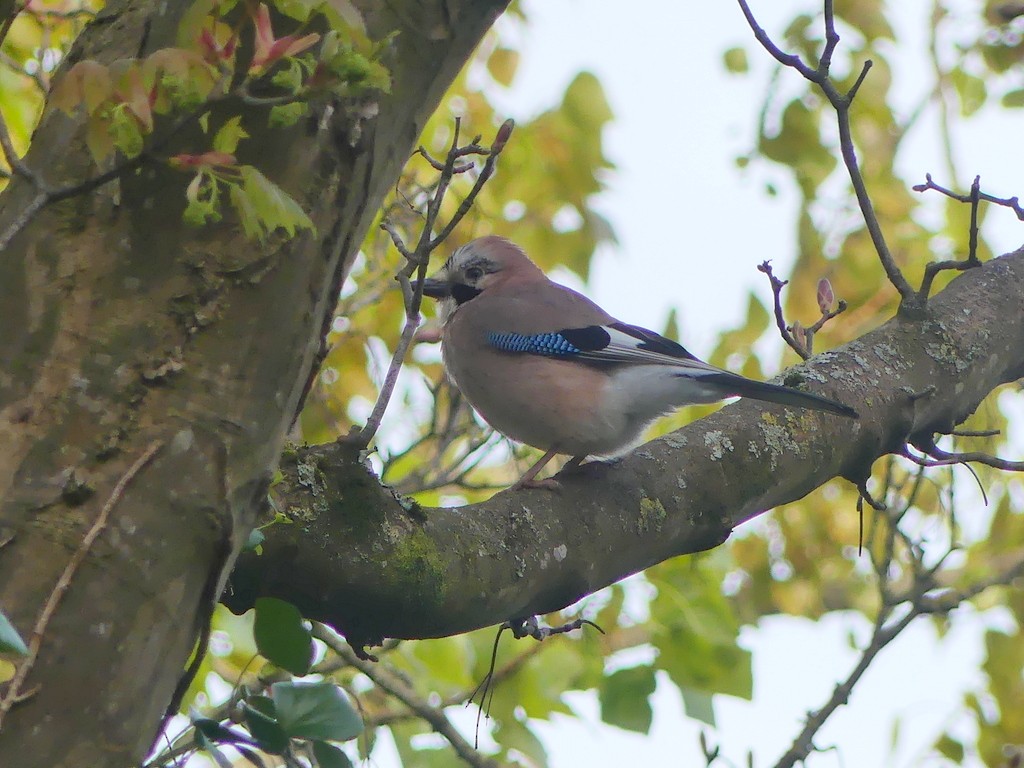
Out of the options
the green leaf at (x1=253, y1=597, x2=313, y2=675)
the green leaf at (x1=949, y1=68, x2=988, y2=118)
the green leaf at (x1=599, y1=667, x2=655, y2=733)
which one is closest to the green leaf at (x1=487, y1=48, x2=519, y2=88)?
the green leaf at (x1=949, y1=68, x2=988, y2=118)

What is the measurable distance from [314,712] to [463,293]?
10.2ft

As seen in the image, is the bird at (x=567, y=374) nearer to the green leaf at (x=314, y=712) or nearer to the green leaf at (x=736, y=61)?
the green leaf at (x=314, y=712)

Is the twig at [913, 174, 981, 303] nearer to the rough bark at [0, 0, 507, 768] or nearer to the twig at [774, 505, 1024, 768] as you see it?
the twig at [774, 505, 1024, 768]

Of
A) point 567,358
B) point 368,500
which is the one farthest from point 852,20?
point 368,500

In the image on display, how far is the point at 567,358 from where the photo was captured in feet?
13.6

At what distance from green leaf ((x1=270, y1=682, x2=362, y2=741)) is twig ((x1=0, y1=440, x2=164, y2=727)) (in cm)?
68

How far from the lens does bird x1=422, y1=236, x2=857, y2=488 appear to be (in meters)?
3.95

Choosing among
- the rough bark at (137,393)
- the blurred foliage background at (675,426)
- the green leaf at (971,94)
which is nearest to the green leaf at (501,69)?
the blurred foliage background at (675,426)

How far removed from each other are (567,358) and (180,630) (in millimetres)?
2637

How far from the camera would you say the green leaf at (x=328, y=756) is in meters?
2.17

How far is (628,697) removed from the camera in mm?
3744

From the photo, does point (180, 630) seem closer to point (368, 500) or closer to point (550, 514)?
point (368, 500)

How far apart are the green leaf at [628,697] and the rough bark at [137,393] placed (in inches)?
87.3

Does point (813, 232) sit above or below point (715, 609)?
above
